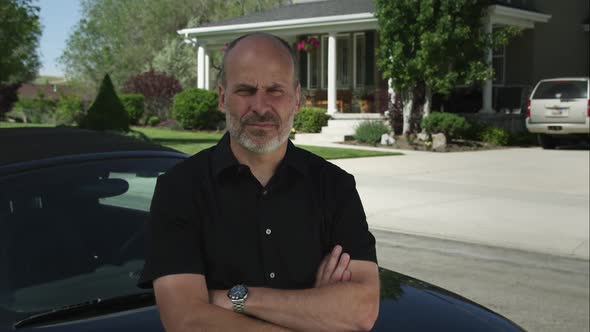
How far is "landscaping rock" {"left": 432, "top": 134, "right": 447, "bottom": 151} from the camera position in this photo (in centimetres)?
2005

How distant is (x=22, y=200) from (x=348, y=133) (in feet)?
66.2

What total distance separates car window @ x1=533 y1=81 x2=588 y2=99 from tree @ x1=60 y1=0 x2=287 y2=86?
28751 mm

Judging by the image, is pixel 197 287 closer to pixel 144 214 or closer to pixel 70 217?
pixel 70 217

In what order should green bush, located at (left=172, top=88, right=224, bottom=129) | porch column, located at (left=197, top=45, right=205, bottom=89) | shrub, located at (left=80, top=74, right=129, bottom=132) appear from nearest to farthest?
shrub, located at (left=80, top=74, right=129, bottom=132) < green bush, located at (left=172, top=88, right=224, bottom=129) < porch column, located at (left=197, top=45, right=205, bottom=89)

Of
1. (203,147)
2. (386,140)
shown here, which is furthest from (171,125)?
(386,140)

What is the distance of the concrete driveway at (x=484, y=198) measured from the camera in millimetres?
8766

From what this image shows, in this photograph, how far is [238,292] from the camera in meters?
2.12

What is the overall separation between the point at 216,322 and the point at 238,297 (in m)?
0.10

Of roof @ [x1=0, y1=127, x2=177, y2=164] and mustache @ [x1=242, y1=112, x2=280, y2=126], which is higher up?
mustache @ [x1=242, y1=112, x2=280, y2=126]

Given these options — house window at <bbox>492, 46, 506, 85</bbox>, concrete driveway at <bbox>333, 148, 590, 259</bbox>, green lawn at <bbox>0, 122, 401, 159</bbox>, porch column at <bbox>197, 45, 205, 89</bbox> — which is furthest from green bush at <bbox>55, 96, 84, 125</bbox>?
house window at <bbox>492, 46, 506, 85</bbox>

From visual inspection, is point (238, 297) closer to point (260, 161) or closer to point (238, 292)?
point (238, 292)

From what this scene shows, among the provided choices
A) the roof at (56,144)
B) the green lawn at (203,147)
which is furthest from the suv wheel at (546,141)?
the roof at (56,144)

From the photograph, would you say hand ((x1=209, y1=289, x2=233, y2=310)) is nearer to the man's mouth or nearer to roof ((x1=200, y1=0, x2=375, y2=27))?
the man's mouth

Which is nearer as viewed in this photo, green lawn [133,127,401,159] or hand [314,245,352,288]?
hand [314,245,352,288]
